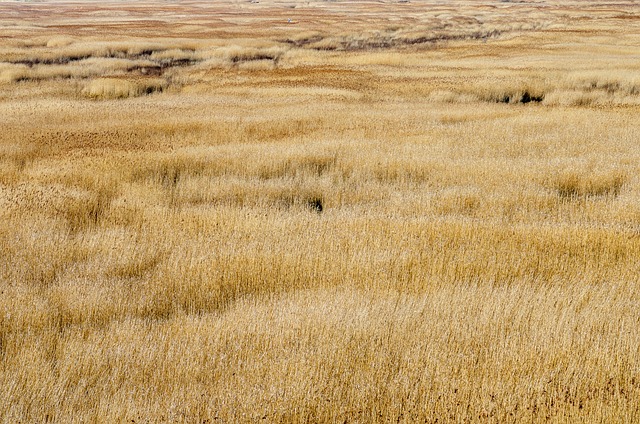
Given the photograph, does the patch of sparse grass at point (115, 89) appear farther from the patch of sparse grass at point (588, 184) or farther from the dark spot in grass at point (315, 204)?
the patch of sparse grass at point (588, 184)

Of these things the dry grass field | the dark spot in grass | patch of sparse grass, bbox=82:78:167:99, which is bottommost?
the dark spot in grass

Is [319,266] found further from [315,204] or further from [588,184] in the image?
[588,184]

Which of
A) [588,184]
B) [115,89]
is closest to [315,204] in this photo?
[588,184]

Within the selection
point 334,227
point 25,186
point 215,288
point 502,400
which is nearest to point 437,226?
point 334,227

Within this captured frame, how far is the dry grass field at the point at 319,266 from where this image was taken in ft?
16.9

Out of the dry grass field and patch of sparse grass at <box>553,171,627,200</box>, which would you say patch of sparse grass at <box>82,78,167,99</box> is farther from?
patch of sparse grass at <box>553,171,627,200</box>

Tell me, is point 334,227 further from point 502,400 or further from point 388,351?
point 502,400

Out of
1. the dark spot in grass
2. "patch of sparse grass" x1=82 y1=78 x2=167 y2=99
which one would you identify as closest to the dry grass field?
the dark spot in grass

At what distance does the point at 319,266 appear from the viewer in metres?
8.27

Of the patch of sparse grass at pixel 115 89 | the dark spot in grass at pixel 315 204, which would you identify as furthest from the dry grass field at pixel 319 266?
the patch of sparse grass at pixel 115 89

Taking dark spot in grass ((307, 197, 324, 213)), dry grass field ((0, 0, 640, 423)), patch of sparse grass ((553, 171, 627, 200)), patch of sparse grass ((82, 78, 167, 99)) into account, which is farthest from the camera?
patch of sparse grass ((82, 78, 167, 99))

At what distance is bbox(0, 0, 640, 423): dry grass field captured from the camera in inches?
202

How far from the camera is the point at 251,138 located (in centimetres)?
1867

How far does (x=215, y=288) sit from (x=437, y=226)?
4174mm
